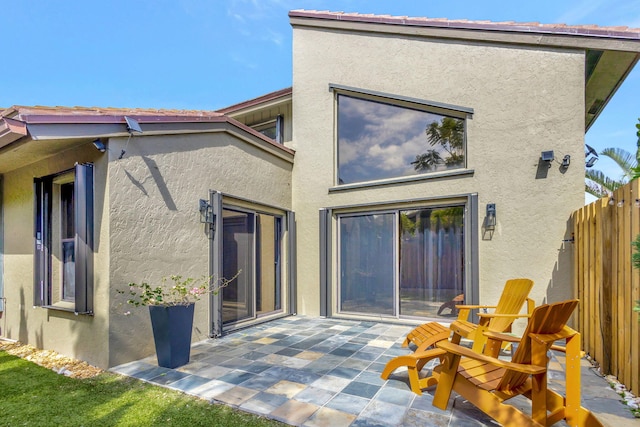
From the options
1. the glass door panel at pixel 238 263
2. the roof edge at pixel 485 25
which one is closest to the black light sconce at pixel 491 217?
the roof edge at pixel 485 25

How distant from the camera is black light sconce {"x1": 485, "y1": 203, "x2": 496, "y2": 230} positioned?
20.9 feet

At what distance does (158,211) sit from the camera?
530cm

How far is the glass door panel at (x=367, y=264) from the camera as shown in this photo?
7.43m

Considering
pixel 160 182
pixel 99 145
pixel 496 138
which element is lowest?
pixel 160 182

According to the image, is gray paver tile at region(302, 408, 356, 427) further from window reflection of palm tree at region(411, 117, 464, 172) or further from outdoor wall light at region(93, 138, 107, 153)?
window reflection of palm tree at region(411, 117, 464, 172)

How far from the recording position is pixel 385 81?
7.63 metres

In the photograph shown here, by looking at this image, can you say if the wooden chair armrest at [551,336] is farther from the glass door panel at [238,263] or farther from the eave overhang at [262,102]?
the eave overhang at [262,102]

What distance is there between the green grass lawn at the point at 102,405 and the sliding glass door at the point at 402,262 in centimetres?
467

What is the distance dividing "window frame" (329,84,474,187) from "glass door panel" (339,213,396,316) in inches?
31.6

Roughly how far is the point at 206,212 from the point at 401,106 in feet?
15.7

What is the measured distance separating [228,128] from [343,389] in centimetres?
503

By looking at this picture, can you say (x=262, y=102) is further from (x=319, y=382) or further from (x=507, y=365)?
(x=507, y=365)

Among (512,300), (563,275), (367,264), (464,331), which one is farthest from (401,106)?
(464,331)

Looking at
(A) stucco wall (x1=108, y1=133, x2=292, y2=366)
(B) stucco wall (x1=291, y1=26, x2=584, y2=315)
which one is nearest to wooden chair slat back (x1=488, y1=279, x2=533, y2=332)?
(B) stucco wall (x1=291, y1=26, x2=584, y2=315)
